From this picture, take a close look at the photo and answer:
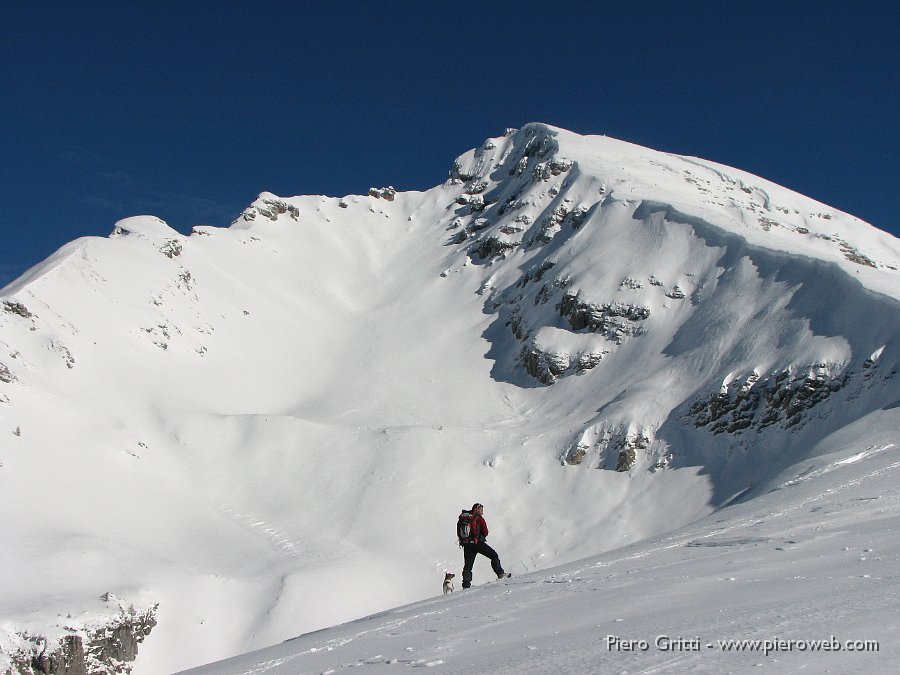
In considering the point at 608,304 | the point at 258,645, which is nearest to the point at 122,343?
the point at 258,645

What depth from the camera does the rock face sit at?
1917 cm

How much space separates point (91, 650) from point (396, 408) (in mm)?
24732

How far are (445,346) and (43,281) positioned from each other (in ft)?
90.8

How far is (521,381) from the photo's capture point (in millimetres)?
46812

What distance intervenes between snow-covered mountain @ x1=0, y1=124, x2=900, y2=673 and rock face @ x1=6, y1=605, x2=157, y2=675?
160mm

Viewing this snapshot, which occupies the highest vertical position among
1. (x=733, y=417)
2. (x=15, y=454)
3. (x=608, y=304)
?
(x=608, y=304)

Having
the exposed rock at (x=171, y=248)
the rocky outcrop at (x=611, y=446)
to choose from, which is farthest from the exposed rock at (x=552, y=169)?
the rocky outcrop at (x=611, y=446)

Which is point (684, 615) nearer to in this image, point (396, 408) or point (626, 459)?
point (626, 459)

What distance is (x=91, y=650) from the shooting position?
2059cm

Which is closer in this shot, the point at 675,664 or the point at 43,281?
the point at 675,664

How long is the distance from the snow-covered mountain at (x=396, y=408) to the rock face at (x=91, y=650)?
0.52 ft

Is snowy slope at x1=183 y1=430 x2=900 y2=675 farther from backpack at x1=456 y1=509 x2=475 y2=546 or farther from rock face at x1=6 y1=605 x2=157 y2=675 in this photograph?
rock face at x1=6 y1=605 x2=157 y2=675

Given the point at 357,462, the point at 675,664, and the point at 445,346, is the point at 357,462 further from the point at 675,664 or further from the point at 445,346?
the point at 675,664

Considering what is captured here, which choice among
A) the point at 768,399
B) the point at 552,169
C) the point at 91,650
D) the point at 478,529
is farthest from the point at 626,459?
the point at 552,169
